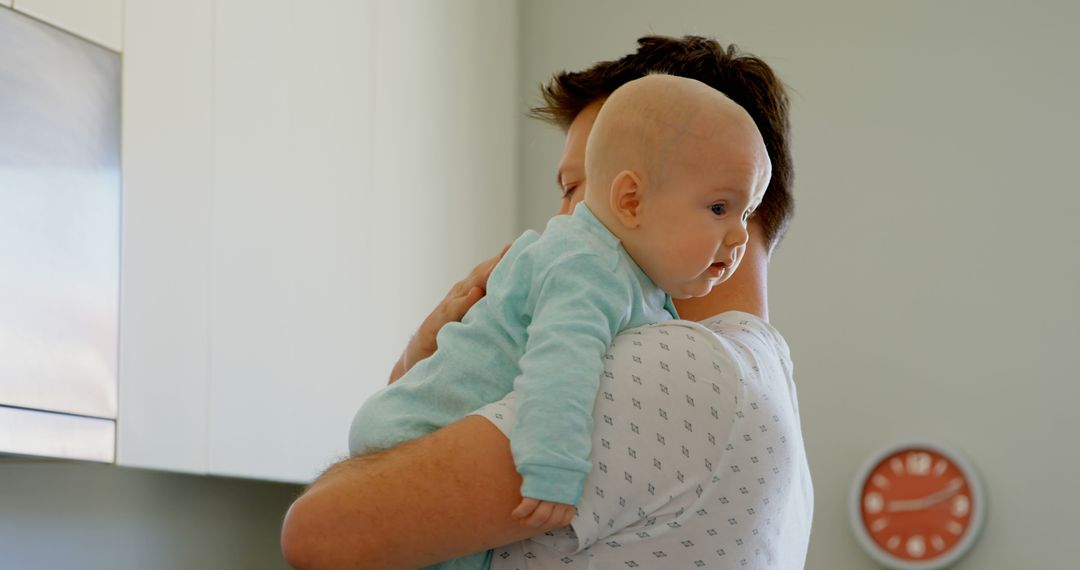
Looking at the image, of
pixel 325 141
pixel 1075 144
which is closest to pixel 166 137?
pixel 325 141

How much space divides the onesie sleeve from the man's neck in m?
0.28

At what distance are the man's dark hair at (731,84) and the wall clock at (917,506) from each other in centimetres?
167

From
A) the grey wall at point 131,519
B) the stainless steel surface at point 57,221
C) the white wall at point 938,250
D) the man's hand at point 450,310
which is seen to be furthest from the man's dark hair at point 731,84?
the white wall at point 938,250

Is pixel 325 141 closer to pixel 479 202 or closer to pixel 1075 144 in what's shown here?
pixel 479 202

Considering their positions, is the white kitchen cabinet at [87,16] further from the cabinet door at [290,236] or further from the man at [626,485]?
the man at [626,485]

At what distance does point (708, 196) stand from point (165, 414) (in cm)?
116

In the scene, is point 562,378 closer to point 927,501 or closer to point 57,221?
point 57,221

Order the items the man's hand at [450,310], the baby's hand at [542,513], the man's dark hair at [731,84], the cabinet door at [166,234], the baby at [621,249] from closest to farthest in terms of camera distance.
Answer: the baby's hand at [542,513] → the baby at [621,249] → the man's hand at [450,310] → the man's dark hair at [731,84] → the cabinet door at [166,234]

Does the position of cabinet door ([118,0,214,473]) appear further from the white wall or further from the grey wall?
the white wall

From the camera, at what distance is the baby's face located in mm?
984

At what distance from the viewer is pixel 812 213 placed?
3.02 meters

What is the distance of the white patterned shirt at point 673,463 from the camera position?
89 centimetres

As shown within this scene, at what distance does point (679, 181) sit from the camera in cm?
99

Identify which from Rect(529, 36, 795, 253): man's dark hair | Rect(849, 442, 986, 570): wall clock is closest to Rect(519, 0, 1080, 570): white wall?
Rect(849, 442, 986, 570): wall clock
